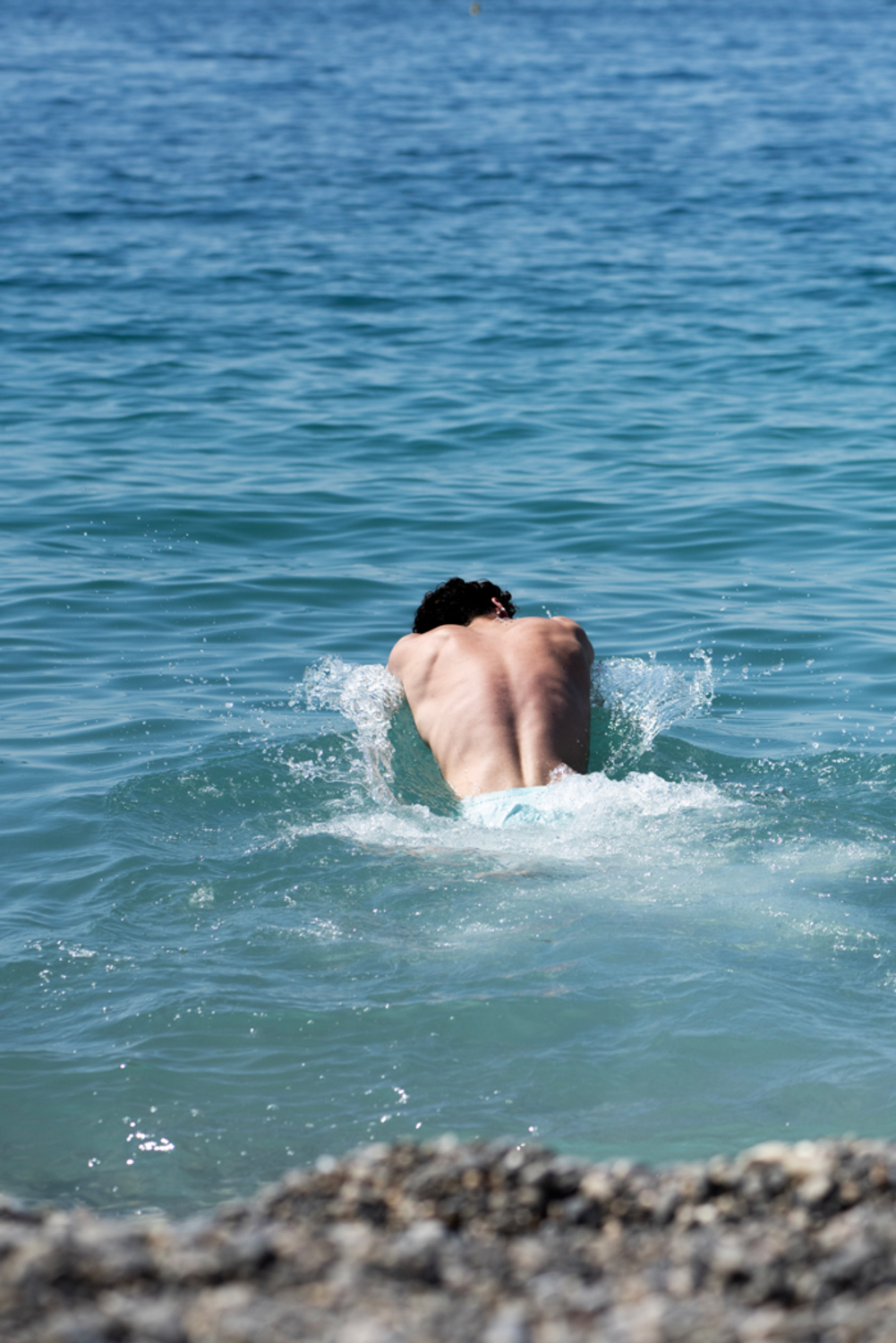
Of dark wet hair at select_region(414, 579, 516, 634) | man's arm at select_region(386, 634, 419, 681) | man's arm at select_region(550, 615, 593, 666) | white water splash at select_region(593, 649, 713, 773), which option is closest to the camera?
man's arm at select_region(550, 615, 593, 666)

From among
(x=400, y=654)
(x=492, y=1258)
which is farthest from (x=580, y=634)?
(x=492, y=1258)

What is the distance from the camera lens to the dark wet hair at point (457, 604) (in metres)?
7.09

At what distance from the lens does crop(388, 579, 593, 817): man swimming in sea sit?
6094mm

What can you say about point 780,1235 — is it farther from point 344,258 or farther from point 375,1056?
point 344,258

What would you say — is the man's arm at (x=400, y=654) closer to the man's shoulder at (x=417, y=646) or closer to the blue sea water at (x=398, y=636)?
the man's shoulder at (x=417, y=646)

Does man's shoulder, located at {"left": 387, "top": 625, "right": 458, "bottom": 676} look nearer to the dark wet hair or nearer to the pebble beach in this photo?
the dark wet hair

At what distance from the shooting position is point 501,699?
20.3 feet

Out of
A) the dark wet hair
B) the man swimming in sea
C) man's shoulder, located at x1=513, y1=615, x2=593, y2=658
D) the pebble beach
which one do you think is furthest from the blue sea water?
the pebble beach

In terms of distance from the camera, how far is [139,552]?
9.93 meters

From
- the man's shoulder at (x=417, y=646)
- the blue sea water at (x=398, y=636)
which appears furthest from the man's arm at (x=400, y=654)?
the blue sea water at (x=398, y=636)

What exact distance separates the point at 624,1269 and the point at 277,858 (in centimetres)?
368

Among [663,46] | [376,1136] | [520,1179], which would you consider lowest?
[376,1136]

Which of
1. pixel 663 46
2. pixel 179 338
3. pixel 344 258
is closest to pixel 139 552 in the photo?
pixel 179 338

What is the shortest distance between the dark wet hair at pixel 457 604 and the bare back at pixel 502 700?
306mm
